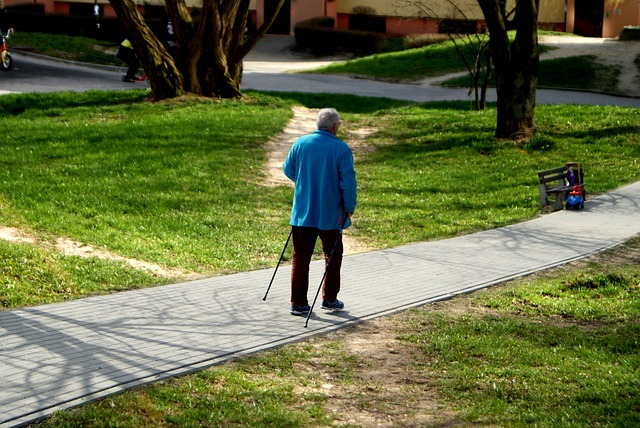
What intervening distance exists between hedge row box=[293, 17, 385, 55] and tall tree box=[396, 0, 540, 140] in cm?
2645

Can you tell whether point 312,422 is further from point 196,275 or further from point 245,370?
point 196,275

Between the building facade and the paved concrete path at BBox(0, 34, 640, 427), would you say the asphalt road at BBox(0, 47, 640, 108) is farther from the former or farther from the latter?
the paved concrete path at BBox(0, 34, 640, 427)

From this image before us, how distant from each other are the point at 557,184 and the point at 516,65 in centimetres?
450

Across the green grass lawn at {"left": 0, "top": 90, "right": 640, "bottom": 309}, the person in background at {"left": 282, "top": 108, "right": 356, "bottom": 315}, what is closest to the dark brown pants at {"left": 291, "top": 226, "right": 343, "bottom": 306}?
the person in background at {"left": 282, "top": 108, "right": 356, "bottom": 315}

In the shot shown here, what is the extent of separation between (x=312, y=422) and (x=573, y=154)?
13.6 meters

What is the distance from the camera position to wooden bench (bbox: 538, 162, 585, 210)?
582 inches

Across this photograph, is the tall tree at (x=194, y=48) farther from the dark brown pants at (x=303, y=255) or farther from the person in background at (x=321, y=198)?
the dark brown pants at (x=303, y=255)

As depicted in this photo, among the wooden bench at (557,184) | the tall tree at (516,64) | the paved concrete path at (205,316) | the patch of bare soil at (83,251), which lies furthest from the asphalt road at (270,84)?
the paved concrete path at (205,316)

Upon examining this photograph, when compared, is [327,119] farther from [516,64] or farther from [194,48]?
[194,48]

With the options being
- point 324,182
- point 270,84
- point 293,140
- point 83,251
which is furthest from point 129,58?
point 324,182

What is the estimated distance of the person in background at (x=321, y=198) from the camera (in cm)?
840

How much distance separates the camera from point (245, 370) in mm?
6934

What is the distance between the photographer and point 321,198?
8406 millimetres

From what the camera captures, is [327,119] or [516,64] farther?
[516,64]
